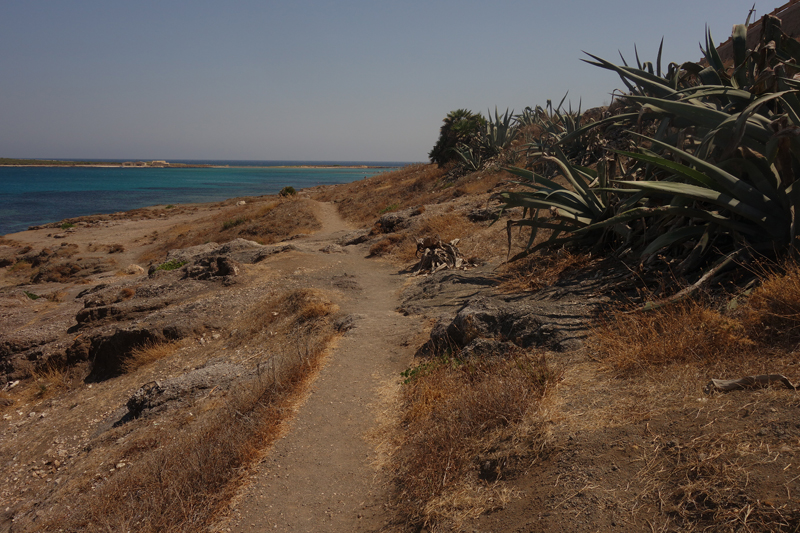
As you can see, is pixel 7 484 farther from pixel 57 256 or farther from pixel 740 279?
pixel 57 256

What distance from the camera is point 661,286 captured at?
14.3 feet

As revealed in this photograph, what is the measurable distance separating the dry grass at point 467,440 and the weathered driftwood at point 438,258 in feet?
18.2

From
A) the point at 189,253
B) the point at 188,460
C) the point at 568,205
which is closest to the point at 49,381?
the point at 188,460

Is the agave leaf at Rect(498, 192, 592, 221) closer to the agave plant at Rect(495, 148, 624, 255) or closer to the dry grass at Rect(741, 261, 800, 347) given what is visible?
the agave plant at Rect(495, 148, 624, 255)

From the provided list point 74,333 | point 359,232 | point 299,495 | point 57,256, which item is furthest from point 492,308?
point 57,256

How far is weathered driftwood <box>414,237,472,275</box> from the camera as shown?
1005 cm

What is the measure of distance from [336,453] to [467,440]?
1361 millimetres

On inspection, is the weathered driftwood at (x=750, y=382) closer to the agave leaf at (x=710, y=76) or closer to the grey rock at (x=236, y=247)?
the agave leaf at (x=710, y=76)

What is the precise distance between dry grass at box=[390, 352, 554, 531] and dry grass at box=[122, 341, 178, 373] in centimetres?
570

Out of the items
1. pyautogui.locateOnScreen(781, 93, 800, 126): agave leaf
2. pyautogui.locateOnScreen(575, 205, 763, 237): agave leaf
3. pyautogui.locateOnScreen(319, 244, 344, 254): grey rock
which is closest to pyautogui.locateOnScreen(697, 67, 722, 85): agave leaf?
pyautogui.locateOnScreen(781, 93, 800, 126): agave leaf

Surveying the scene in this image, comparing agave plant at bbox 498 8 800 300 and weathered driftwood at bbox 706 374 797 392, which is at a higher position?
agave plant at bbox 498 8 800 300

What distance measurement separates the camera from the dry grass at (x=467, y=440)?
3.01 meters

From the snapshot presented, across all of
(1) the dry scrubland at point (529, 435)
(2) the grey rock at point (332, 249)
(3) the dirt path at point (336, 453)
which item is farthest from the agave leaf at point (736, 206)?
(2) the grey rock at point (332, 249)

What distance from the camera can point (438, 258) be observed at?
10.3 meters
